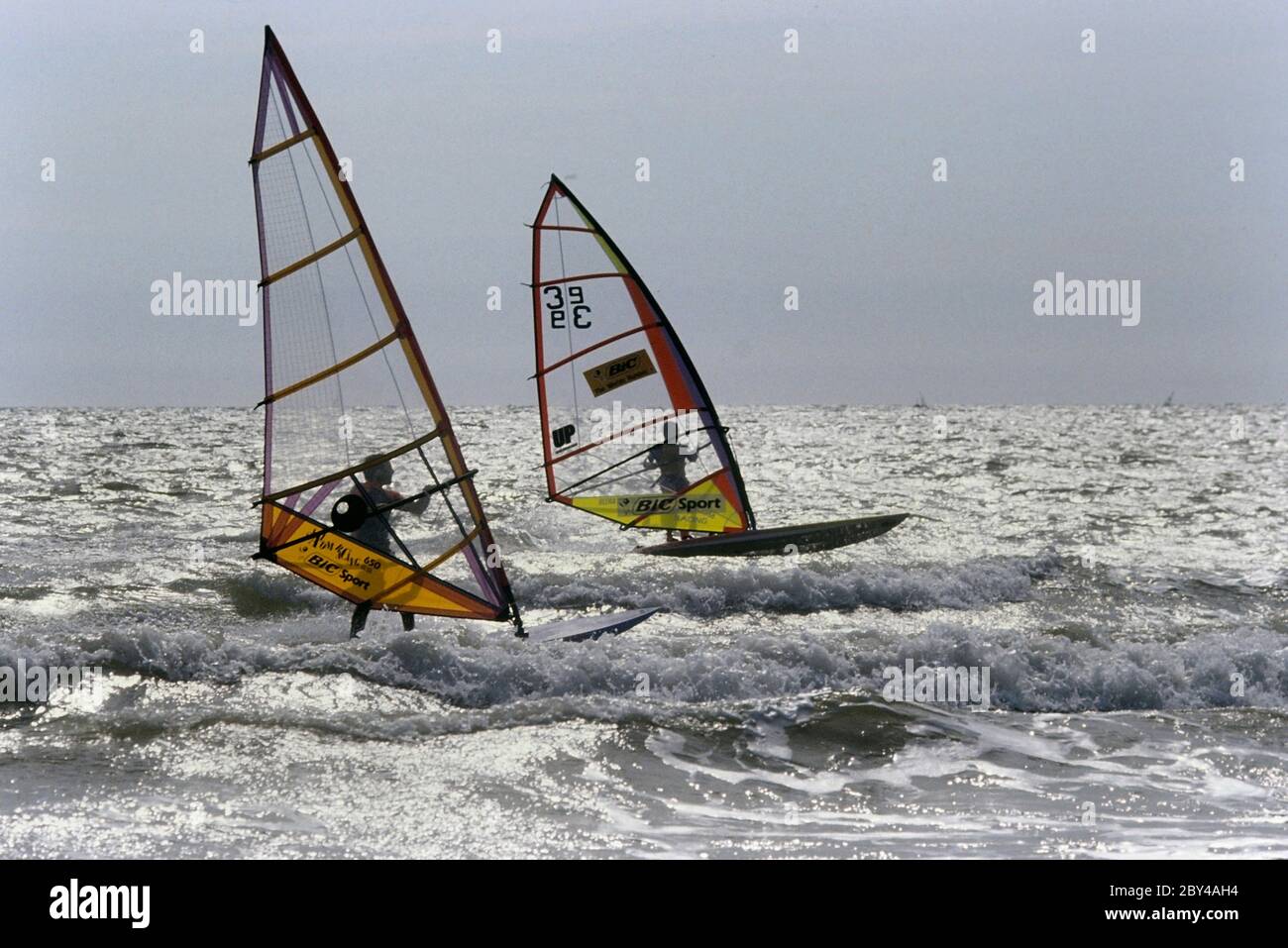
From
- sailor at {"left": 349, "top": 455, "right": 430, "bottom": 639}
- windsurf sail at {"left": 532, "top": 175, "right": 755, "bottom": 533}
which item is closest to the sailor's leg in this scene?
sailor at {"left": 349, "top": 455, "right": 430, "bottom": 639}

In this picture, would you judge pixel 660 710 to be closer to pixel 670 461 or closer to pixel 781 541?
pixel 670 461

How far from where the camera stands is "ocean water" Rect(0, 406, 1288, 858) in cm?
627

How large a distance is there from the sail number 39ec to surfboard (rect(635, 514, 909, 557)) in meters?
2.64

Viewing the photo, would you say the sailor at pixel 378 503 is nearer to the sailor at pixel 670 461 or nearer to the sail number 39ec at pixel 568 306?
the sail number 39ec at pixel 568 306

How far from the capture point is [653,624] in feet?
38.8

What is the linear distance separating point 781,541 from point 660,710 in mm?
6471

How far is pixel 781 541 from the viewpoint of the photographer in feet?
47.9

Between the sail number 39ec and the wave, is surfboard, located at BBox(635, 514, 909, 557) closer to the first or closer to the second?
the sail number 39ec

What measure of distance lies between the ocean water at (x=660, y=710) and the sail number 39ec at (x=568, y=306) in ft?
8.95

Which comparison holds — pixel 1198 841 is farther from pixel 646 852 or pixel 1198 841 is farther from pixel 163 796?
pixel 163 796

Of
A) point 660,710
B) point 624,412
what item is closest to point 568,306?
point 624,412

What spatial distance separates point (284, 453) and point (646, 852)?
4064 mm

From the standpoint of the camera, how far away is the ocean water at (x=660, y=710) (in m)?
6.27
